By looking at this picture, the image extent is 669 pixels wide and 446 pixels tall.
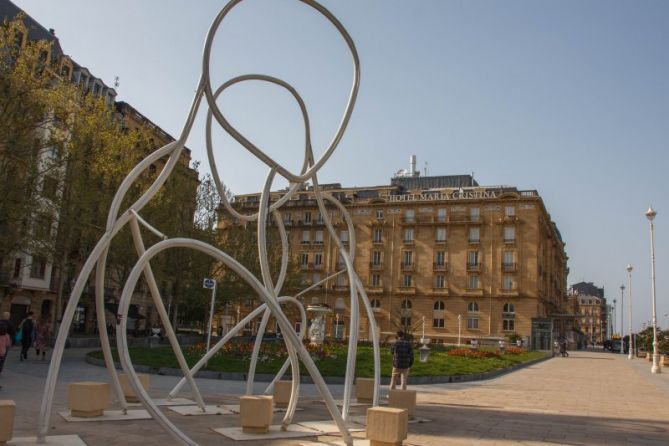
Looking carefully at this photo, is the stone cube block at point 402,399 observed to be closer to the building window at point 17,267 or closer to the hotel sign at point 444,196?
the building window at point 17,267

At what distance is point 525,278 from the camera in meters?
70.6

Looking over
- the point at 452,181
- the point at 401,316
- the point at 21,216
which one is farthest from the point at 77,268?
the point at 452,181

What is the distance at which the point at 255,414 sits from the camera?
390 inches

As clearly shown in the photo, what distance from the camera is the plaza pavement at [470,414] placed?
9977 millimetres

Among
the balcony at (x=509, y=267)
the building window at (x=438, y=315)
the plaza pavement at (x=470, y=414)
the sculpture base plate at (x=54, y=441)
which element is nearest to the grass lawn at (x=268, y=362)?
the plaza pavement at (x=470, y=414)

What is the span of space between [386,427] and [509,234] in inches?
2605

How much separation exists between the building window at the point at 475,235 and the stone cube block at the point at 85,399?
6633 centimetres

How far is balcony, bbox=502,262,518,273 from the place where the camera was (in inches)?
2803

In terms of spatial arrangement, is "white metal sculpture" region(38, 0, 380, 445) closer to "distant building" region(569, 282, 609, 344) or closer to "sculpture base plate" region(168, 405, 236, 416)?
"sculpture base plate" region(168, 405, 236, 416)

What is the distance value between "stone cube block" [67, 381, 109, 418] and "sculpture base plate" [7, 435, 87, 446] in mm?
1680

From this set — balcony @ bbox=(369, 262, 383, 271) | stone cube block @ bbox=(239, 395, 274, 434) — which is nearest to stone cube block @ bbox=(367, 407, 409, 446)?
stone cube block @ bbox=(239, 395, 274, 434)

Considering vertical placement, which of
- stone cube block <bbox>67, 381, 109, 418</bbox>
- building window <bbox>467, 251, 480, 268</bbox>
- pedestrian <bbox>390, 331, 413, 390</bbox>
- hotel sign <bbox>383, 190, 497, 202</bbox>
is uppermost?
hotel sign <bbox>383, 190, 497, 202</bbox>

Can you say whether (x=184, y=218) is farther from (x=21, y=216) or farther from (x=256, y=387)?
(x=256, y=387)

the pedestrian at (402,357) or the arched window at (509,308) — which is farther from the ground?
the arched window at (509,308)
